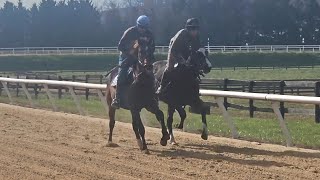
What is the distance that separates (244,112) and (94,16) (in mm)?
70223

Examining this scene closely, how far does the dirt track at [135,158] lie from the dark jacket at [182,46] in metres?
1.54

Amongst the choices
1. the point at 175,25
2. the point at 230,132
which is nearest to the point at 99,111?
the point at 230,132

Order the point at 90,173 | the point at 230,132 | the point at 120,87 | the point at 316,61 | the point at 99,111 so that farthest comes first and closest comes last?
1. the point at 316,61
2. the point at 99,111
3. the point at 230,132
4. the point at 120,87
5. the point at 90,173

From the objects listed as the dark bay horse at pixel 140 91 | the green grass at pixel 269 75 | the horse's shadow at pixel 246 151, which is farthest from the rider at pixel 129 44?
the green grass at pixel 269 75

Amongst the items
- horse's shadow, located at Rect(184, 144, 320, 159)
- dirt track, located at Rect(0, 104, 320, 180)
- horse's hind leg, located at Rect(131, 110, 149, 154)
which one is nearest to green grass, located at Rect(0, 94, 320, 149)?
dirt track, located at Rect(0, 104, 320, 180)

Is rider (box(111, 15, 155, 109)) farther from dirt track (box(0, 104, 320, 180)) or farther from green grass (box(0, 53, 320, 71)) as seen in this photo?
green grass (box(0, 53, 320, 71))

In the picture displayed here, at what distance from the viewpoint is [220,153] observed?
34.4ft

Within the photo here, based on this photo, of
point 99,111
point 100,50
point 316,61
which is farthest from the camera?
point 100,50

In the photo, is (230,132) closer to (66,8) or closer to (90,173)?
(90,173)

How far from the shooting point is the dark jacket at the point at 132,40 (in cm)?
1080

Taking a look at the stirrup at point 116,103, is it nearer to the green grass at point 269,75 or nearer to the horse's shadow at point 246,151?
the horse's shadow at point 246,151

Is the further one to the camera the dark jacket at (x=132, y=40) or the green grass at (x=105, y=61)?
the green grass at (x=105, y=61)

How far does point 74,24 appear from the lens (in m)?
87.0

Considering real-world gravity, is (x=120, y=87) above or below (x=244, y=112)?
above
